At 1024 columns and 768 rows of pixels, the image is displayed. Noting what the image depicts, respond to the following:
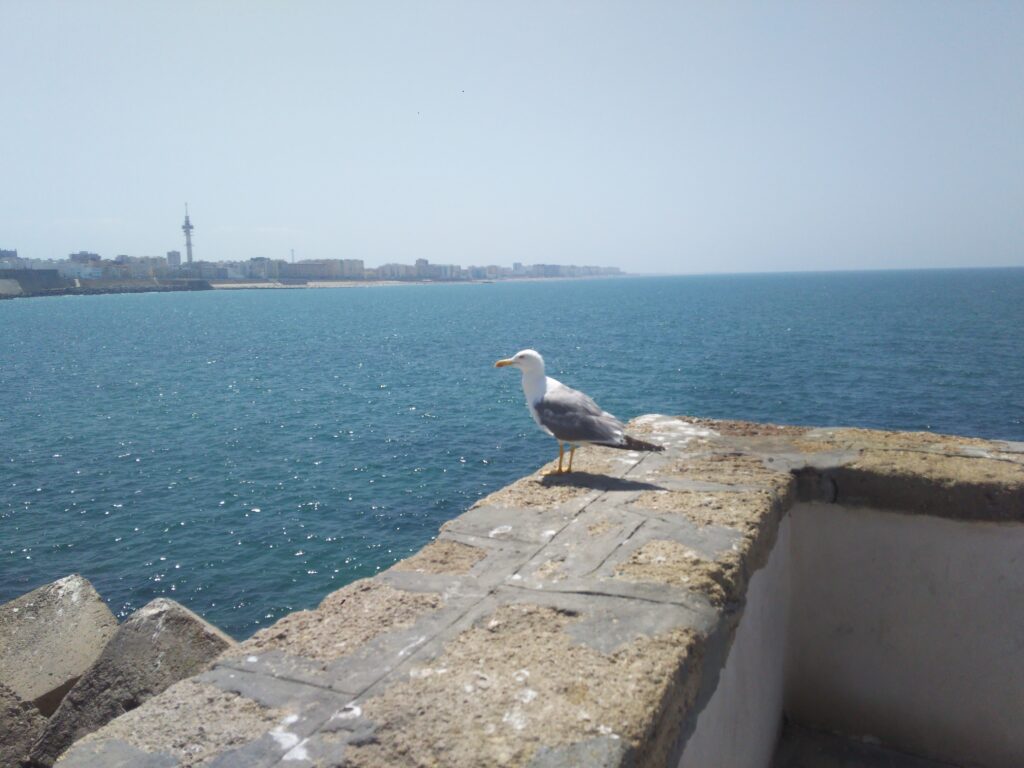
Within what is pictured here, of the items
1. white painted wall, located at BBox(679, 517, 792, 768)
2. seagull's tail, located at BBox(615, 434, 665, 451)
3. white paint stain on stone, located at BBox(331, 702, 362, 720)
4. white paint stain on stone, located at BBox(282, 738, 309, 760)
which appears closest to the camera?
white paint stain on stone, located at BBox(282, 738, 309, 760)

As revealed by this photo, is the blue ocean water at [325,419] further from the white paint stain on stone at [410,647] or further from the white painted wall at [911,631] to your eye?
the white paint stain on stone at [410,647]

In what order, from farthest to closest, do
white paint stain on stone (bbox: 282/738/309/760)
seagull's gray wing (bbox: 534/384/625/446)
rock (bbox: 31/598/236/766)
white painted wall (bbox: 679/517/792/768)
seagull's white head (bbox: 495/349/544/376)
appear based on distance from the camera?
seagull's white head (bbox: 495/349/544/376)
rock (bbox: 31/598/236/766)
seagull's gray wing (bbox: 534/384/625/446)
white painted wall (bbox: 679/517/792/768)
white paint stain on stone (bbox: 282/738/309/760)

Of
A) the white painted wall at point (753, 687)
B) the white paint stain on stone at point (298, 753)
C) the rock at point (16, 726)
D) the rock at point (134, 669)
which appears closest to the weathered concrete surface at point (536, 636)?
the white paint stain on stone at point (298, 753)

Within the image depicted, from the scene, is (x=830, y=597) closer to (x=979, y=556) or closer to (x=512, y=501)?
(x=979, y=556)

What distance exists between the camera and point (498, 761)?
5.65 feet

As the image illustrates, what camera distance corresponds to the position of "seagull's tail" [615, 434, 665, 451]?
172 inches

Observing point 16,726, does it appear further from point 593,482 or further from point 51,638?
point 593,482

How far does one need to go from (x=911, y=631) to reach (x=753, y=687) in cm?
100

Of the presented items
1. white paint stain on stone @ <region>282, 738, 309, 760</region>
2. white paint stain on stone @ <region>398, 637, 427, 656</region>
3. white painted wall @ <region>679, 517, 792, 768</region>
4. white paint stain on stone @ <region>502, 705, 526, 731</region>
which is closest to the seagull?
white painted wall @ <region>679, 517, 792, 768</region>

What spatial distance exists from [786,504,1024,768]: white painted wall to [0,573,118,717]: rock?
583 cm

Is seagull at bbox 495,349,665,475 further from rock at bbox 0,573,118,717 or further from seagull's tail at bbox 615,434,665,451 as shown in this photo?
rock at bbox 0,573,118,717

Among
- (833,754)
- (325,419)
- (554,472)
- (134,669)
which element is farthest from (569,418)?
(325,419)

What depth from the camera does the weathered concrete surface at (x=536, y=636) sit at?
185 cm

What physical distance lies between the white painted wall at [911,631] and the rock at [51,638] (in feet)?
19.1
